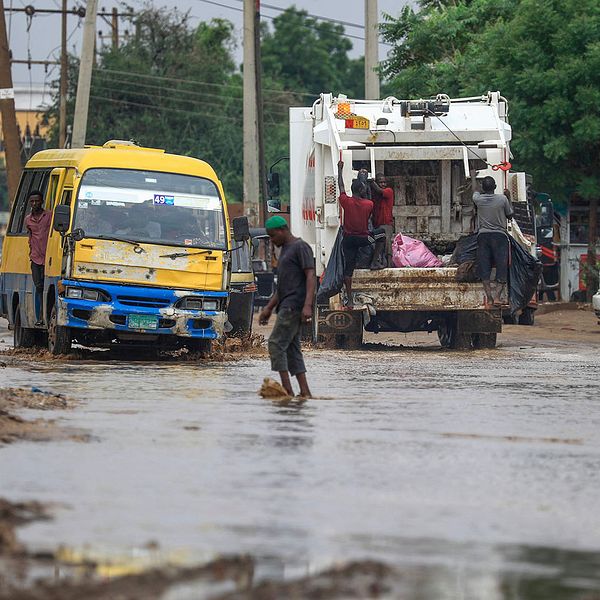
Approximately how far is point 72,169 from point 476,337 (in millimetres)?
6534

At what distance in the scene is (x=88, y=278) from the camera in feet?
64.3

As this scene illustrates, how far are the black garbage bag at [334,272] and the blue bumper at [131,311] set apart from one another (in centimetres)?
348

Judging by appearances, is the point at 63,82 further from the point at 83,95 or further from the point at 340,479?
the point at 340,479

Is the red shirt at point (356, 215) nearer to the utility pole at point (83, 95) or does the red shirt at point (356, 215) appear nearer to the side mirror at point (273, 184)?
the side mirror at point (273, 184)

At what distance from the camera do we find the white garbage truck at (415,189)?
75.4 ft

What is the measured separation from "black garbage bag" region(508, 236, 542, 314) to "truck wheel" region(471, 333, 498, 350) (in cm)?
47

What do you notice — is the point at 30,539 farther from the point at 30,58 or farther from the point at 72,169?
the point at 30,58

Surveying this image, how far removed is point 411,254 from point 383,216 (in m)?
0.69

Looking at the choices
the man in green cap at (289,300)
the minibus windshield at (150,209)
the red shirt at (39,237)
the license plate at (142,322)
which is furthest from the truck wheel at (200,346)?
the man in green cap at (289,300)

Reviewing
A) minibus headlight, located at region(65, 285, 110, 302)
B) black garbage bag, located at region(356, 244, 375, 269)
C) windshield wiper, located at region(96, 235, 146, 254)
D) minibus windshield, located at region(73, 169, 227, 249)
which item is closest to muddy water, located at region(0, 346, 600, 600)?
minibus headlight, located at region(65, 285, 110, 302)

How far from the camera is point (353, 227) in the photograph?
2272 centimetres

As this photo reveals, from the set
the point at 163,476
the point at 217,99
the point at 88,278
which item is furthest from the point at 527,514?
the point at 217,99

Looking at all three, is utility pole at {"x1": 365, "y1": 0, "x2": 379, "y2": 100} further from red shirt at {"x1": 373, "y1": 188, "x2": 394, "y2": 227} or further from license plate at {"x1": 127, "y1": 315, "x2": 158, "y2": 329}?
license plate at {"x1": 127, "y1": 315, "x2": 158, "y2": 329}

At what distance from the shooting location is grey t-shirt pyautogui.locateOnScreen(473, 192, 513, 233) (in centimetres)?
2275
